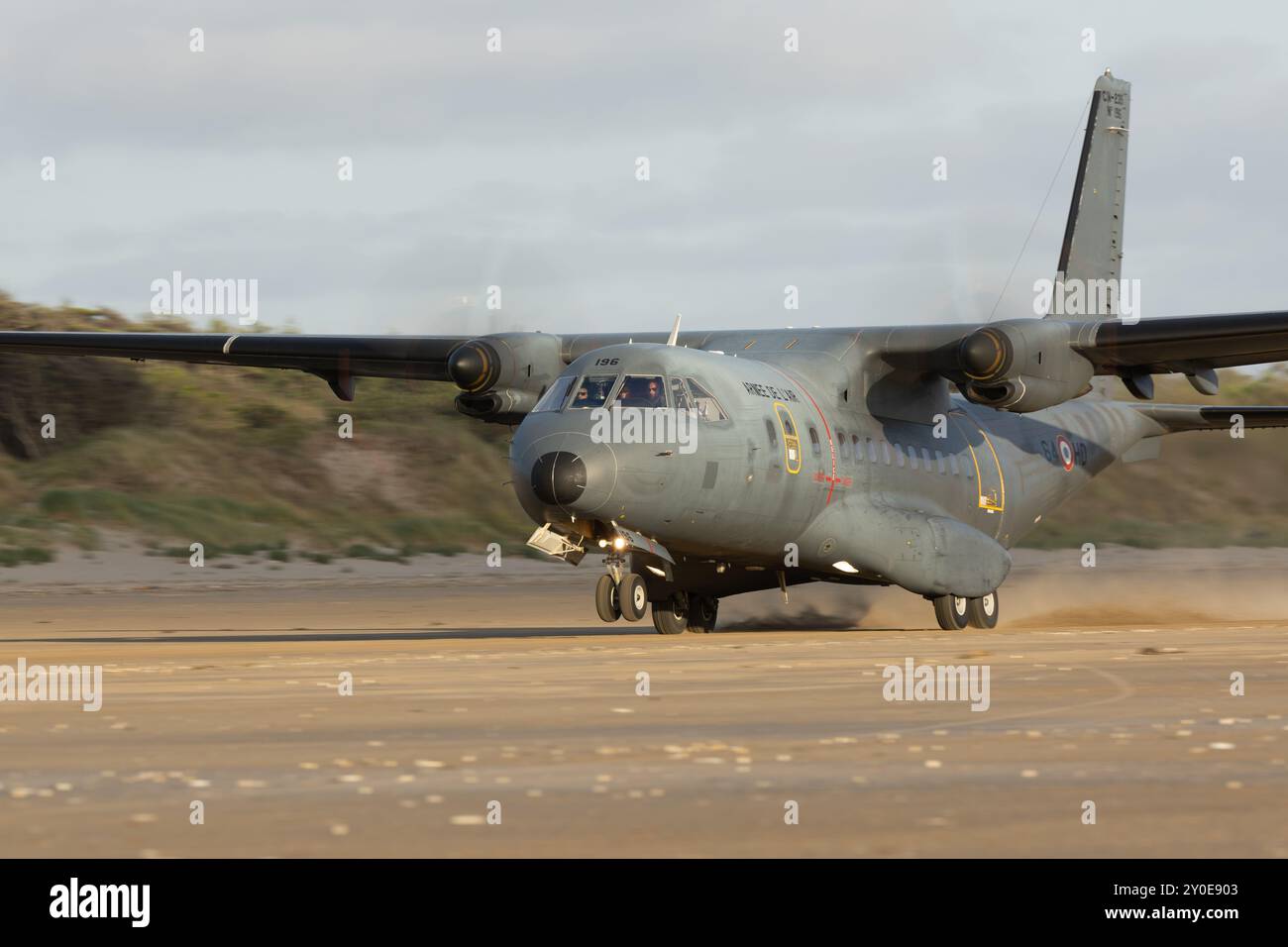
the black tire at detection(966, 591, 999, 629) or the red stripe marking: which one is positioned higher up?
the red stripe marking

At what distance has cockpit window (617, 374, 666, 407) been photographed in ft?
58.4

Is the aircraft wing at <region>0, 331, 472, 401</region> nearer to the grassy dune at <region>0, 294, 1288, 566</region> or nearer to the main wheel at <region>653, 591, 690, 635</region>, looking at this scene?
the main wheel at <region>653, 591, 690, 635</region>

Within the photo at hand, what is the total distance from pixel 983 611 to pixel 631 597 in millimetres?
7204

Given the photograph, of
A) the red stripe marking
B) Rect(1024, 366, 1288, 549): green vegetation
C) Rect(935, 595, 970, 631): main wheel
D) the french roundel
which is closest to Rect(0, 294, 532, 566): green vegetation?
Rect(1024, 366, 1288, 549): green vegetation

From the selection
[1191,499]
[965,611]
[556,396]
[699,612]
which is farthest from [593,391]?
[1191,499]

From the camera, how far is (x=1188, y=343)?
2089cm

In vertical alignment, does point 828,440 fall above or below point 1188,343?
below

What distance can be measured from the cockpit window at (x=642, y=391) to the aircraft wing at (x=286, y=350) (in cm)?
630

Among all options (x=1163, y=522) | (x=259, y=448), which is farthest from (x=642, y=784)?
(x=259, y=448)

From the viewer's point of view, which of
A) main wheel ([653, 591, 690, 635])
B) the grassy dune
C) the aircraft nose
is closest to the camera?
the aircraft nose

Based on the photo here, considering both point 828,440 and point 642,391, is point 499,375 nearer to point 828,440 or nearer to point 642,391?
point 828,440

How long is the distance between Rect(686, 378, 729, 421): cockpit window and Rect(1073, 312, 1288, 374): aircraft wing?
5.28 metres

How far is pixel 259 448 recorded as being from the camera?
48.0 meters
